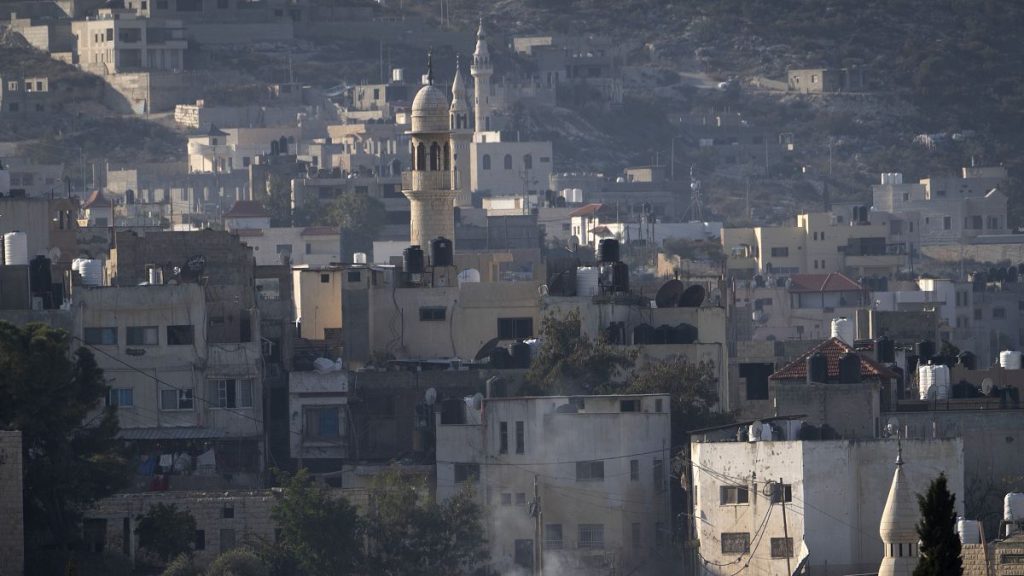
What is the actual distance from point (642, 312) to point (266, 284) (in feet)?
41.7

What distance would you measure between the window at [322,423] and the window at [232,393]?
1.11m

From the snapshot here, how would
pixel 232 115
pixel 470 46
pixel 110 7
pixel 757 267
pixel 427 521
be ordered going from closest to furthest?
1. pixel 427 521
2. pixel 757 267
3. pixel 232 115
4. pixel 110 7
5. pixel 470 46

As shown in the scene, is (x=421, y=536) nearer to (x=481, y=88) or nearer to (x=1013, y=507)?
(x=1013, y=507)

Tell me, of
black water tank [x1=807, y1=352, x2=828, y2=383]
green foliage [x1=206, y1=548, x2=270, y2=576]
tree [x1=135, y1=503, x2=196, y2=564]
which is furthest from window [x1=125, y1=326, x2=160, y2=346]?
black water tank [x1=807, y1=352, x2=828, y2=383]

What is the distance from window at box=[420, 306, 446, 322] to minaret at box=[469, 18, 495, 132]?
90.6 m

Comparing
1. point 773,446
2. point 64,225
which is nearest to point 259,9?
point 64,225

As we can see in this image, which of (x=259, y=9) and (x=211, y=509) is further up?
(x=259, y=9)

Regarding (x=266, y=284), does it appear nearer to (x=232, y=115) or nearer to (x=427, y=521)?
Answer: (x=427, y=521)

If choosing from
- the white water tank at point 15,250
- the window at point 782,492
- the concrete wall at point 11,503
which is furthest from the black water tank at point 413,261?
the concrete wall at point 11,503

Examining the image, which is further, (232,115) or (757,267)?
(232,115)

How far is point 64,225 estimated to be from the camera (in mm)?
76375

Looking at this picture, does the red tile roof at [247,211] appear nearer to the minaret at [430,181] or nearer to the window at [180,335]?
the minaret at [430,181]

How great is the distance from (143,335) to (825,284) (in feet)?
138

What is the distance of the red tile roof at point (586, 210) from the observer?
13250 centimetres
